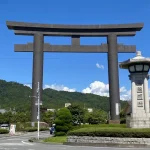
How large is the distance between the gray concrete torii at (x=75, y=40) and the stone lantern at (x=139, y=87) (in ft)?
82.8

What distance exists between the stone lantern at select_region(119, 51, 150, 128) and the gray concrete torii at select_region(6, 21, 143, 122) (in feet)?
82.8

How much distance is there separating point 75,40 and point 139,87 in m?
27.9

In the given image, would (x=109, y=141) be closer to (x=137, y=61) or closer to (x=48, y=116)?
(x=137, y=61)

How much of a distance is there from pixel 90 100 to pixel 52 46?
88.6m

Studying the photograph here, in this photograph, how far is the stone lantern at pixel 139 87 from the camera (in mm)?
20688

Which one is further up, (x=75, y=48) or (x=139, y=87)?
(x=75, y=48)

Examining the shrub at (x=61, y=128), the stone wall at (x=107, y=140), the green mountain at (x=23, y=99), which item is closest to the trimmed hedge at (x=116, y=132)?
the stone wall at (x=107, y=140)

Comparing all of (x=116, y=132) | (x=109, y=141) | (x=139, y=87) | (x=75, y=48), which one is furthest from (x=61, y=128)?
(x=75, y=48)

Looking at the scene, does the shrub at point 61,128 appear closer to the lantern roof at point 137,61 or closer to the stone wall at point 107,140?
the stone wall at point 107,140

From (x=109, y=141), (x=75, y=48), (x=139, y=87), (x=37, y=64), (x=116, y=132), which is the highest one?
(x=75, y=48)

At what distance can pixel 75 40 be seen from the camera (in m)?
48.1

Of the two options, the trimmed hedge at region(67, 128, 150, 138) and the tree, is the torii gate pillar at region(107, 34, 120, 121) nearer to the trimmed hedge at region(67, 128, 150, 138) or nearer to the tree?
the trimmed hedge at region(67, 128, 150, 138)

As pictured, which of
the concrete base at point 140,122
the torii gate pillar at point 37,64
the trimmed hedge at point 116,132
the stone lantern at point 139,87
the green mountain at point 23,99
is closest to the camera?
the trimmed hedge at point 116,132

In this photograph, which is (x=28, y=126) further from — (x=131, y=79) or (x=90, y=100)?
(x=90, y=100)
